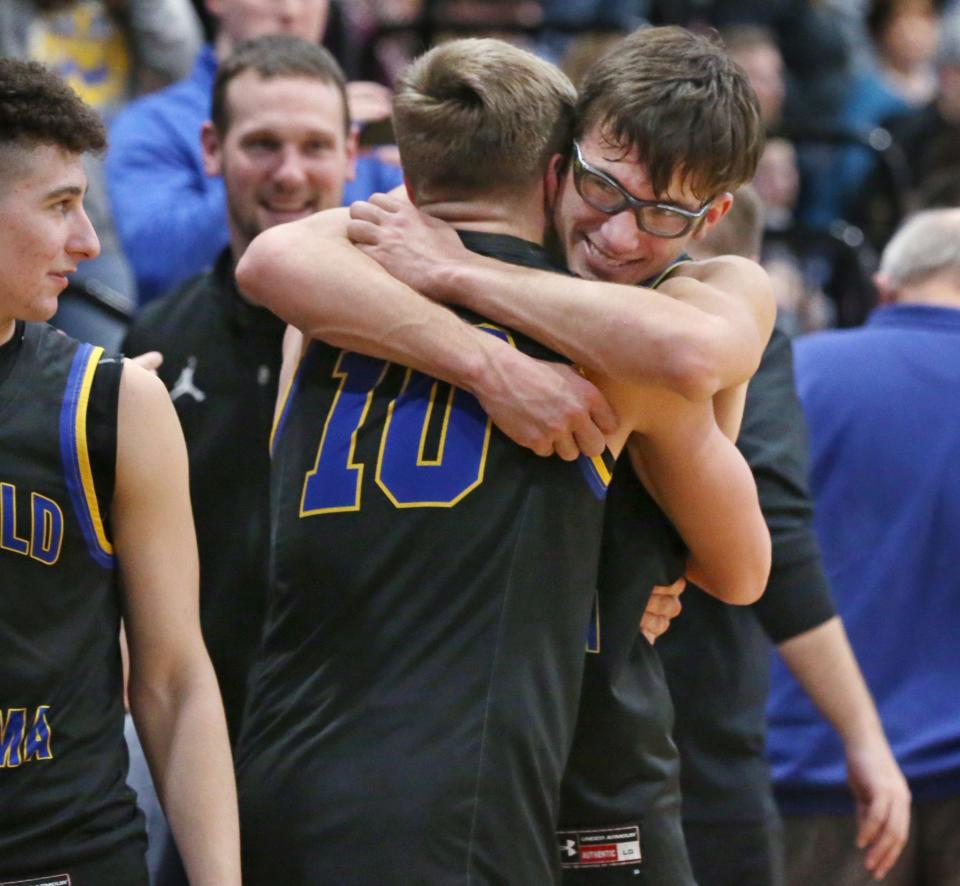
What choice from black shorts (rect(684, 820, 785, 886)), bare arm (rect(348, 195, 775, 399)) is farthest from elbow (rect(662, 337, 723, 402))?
black shorts (rect(684, 820, 785, 886))

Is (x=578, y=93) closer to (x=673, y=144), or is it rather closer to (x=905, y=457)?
(x=673, y=144)

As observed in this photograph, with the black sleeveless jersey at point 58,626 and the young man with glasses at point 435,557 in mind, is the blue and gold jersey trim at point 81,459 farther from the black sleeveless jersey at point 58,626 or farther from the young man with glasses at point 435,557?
the young man with glasses at point 435,557

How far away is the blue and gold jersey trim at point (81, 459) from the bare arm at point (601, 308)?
0.52 m

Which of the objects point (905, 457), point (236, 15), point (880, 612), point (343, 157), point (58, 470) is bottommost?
point (880, 612)

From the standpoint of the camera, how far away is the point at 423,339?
2.51 m

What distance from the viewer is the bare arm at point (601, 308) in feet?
7.95

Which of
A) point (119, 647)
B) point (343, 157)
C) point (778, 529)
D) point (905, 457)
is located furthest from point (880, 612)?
point (119, 647)

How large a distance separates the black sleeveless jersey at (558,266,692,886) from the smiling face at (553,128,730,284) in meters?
0.32

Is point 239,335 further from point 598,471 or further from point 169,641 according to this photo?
point 598,471

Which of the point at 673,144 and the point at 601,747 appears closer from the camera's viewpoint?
the point at 673,144

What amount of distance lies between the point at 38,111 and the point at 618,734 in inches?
51.3

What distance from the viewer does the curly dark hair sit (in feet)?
7.85

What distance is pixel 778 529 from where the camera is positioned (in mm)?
3693

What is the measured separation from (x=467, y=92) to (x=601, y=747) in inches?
41.4
